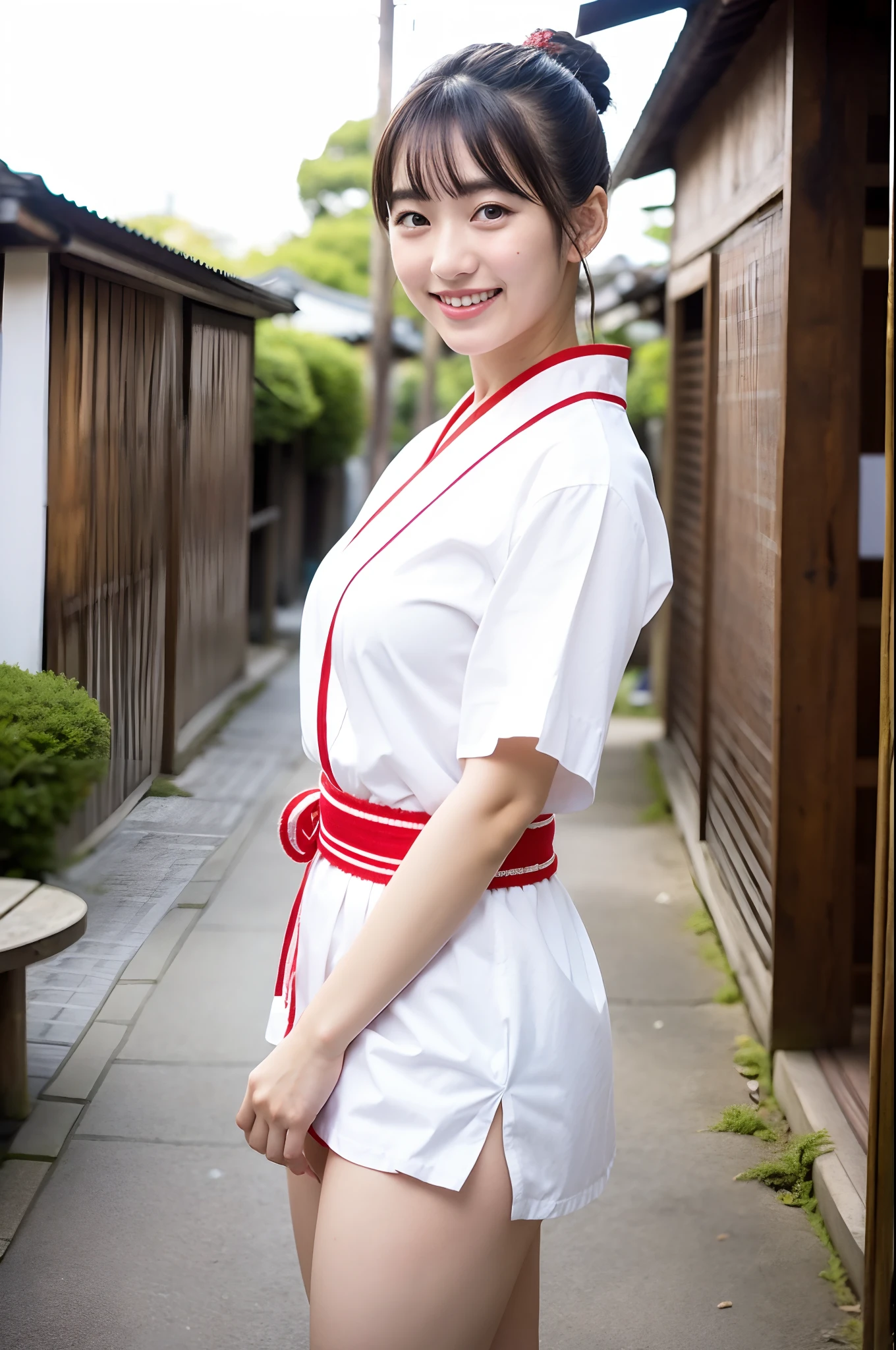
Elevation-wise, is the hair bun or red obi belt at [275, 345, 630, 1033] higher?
the hair bun

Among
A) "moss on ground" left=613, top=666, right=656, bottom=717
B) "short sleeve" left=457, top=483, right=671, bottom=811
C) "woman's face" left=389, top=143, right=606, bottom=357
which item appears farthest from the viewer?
"moss on ground" left=613, top=666, right=656, bottom=717

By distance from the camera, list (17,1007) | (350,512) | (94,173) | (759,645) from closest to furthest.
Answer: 1. (17,1007)
2. (94,173)
3. (759,645)
4. (350,512)

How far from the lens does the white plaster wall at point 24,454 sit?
1167mm

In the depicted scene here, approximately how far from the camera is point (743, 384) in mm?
3494

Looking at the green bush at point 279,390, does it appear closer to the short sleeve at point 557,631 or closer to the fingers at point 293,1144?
the short sleeve at point 557,631

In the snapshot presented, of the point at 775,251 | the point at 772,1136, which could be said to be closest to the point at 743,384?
the point at 775,251

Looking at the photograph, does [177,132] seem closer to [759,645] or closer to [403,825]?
[403,825]

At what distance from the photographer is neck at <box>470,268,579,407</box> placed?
4.30 ft

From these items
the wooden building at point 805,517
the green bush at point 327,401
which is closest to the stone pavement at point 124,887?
the wooden building at point 805,517

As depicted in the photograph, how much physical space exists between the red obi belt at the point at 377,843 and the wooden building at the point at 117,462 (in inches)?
8.8

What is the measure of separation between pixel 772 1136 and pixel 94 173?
209 cm

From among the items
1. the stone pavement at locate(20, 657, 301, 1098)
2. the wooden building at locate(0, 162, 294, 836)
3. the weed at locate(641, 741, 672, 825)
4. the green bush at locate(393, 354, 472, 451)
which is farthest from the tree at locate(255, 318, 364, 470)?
the green bush at locate(393, 354, 472, 451)

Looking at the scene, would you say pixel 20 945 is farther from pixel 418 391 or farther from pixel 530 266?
pixel 418 391

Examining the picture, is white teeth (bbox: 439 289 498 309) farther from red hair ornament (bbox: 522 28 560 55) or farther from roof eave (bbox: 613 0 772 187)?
roof eave (bbox: 613 0 772 187)
